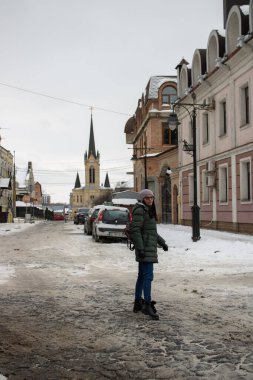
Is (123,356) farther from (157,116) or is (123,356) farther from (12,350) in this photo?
(157,116)

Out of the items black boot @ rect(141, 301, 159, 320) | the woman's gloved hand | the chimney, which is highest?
the chimney

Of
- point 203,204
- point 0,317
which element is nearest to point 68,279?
point 0,317

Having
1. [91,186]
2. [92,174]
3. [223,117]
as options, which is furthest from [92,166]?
[223,117]

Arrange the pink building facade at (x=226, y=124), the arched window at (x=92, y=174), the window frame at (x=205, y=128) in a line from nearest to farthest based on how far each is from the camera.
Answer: the pink building facade at (x=226, y=124)
the window frame at (x=205, y=128)
the arched window at (x=92, y=174)

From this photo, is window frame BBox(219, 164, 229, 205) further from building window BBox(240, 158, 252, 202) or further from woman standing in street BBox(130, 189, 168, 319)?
woman standing in street BBox(130, 189, 168, 319)

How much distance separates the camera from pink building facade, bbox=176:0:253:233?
20328 millimetres

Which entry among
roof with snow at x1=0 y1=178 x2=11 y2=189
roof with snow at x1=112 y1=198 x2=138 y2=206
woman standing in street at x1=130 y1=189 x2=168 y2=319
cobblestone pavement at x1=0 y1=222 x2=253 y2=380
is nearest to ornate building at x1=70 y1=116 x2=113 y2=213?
roof with snow at x1=0 y1=178 x2=11 y2=189

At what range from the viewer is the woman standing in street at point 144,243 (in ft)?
20.4

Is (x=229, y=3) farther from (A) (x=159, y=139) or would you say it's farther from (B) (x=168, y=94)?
(A) (x=159, y=139)

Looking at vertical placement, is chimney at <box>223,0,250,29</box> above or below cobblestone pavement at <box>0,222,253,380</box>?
above

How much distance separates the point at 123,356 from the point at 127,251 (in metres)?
11.4

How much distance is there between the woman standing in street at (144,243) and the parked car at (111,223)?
1312 cm

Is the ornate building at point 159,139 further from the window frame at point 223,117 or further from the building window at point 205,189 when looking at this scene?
the window frame at point 223,117

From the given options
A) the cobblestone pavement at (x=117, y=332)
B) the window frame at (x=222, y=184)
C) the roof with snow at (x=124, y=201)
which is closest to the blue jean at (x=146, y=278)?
the cobblestone pavement at (x=117, y=332)
